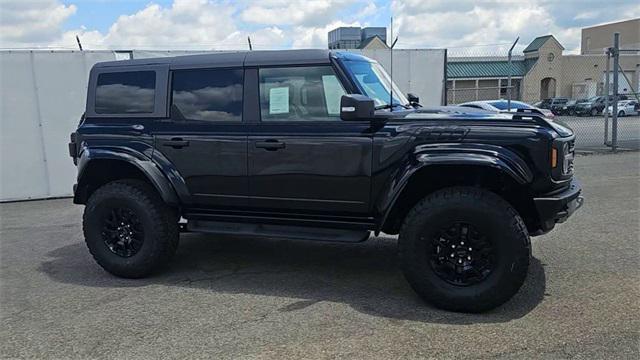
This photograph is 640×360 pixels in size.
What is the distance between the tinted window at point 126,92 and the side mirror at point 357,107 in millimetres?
1942

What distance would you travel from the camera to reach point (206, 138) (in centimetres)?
487

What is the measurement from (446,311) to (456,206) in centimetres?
79

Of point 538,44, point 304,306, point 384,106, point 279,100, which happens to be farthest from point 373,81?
point 538,44

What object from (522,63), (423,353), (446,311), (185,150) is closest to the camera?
(423,353)

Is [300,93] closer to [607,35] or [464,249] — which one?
[464,249]

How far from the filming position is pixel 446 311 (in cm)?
414

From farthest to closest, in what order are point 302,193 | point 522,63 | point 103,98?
point 522,63 < point 103,98 < point 302,193

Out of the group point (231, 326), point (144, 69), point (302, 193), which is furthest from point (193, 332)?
point (144, 69)

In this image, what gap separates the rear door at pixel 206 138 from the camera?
4828mm

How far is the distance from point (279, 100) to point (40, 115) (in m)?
6.82

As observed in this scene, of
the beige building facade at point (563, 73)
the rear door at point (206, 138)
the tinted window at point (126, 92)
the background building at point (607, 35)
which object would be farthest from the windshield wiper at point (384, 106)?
the background building at point (607, 35)

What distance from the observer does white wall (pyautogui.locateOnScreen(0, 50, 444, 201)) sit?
9633 mm

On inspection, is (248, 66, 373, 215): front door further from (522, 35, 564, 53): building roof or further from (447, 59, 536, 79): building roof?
(522, 35, 564, 53): building roof

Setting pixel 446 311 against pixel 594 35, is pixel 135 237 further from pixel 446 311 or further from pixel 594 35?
pixel 594 35
